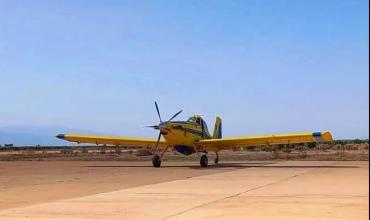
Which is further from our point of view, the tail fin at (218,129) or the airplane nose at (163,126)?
the tail fin at (218,129)

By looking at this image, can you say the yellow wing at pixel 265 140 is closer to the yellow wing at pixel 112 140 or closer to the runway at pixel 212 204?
the yellow wing at pixel 112 140

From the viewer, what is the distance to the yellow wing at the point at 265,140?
1166 inches

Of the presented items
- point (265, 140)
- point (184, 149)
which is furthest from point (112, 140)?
point (265, 140)

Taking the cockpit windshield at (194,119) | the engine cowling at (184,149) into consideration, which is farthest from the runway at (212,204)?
the cockpit windshield at (194,119)

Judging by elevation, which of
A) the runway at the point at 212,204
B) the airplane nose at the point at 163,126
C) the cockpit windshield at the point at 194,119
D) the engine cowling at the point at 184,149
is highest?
the cockpit windshield at the point at 194,119

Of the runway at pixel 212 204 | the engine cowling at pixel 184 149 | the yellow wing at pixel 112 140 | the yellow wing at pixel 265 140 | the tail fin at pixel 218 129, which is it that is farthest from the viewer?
the tail fin at pixel 218 129

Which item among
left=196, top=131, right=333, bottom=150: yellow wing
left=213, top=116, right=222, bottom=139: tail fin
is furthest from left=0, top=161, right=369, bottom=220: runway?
left=213, top=116, right=222, bottom=139: tail fin

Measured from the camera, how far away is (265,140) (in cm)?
3222

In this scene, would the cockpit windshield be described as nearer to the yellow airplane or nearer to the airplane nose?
the yellow airplane

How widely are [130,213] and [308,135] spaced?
827 inches

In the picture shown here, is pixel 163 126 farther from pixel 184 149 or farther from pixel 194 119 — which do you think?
pixel 194 119

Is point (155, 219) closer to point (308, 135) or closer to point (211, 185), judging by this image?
point (211, 185)

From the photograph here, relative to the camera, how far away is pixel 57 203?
39.3ft

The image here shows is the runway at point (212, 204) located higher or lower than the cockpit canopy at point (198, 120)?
lower
